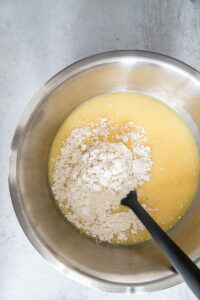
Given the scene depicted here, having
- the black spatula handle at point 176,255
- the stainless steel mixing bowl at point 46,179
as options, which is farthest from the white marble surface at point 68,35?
the black spatula handle at point 176,255

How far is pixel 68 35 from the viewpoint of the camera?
4.18 ft

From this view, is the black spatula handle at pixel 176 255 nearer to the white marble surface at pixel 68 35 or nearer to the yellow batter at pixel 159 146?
the yellow batter at pixel 159 146

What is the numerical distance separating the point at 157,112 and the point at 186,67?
0.29 meters

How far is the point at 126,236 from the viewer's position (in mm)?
1173

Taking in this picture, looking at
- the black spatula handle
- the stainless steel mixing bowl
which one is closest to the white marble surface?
the stainless steel mixing bowl

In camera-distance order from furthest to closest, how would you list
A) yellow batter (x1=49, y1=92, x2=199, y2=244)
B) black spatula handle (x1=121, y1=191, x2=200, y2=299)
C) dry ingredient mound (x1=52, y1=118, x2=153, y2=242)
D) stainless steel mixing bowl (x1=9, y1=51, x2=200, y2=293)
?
yellow batter (x1=49, y1=92, x2=199, y2=244) < dry ingredient mound (x1=52, y1=118, x2=153, y2=242) < stainless steel mixing bowl (x1=9, y1=51, x2=200, y2=293) < black spatula handle (x1=121, y1=191, x2=200, y2=299)

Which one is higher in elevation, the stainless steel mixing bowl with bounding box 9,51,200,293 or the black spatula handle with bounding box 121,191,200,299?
the stainless steel mixing bowl with bounding box 9,51,200,293

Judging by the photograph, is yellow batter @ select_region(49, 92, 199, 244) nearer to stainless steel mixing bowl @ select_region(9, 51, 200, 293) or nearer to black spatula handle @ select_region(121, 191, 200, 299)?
stainless steel mixing bowl @ select_region(9, 51, 200, 293)

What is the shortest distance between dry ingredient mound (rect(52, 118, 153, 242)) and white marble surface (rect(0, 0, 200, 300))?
299 mm

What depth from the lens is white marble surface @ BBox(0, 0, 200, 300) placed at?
4.11ft

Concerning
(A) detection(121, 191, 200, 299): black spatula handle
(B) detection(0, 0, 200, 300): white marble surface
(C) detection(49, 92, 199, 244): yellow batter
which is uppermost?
(B) detection(0, 0, 200, 300): white marble surface

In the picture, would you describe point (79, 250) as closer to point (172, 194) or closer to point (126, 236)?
point (126, 236)

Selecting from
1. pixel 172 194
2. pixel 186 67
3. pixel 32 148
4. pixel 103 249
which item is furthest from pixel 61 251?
pixel 186 67

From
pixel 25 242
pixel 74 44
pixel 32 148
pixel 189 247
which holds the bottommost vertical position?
pixel 189 247
